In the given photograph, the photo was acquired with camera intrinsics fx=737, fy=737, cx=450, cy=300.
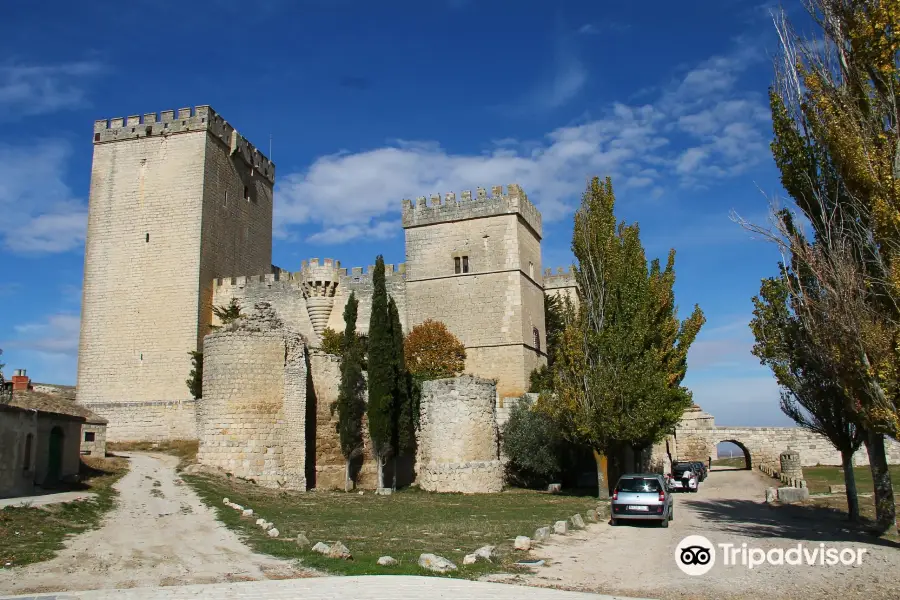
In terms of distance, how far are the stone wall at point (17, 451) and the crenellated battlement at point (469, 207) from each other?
732 inches

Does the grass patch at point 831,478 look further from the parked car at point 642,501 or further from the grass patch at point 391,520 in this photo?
the parked car at point 642,501

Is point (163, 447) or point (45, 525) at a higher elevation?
point (163, 447)

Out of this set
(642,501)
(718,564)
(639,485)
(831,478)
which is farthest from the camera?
(831,478)

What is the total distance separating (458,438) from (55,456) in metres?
11.4

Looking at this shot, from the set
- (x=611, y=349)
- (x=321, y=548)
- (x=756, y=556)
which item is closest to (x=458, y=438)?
(x=611, y=349)

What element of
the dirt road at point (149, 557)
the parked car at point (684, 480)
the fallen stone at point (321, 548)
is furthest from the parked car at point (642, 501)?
the parked car at point (684, 480)

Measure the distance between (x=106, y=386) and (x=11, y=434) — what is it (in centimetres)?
1787

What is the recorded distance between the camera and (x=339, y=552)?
10.1m

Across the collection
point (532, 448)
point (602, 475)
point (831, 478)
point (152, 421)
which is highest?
point (152, 421)

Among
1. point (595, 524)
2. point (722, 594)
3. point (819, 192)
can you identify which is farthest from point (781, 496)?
point (722, 594)

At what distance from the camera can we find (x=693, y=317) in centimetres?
2492

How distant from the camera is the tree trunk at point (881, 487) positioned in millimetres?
13711

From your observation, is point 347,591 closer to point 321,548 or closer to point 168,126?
point 321,548

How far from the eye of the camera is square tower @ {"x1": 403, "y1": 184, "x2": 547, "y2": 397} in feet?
98.1
